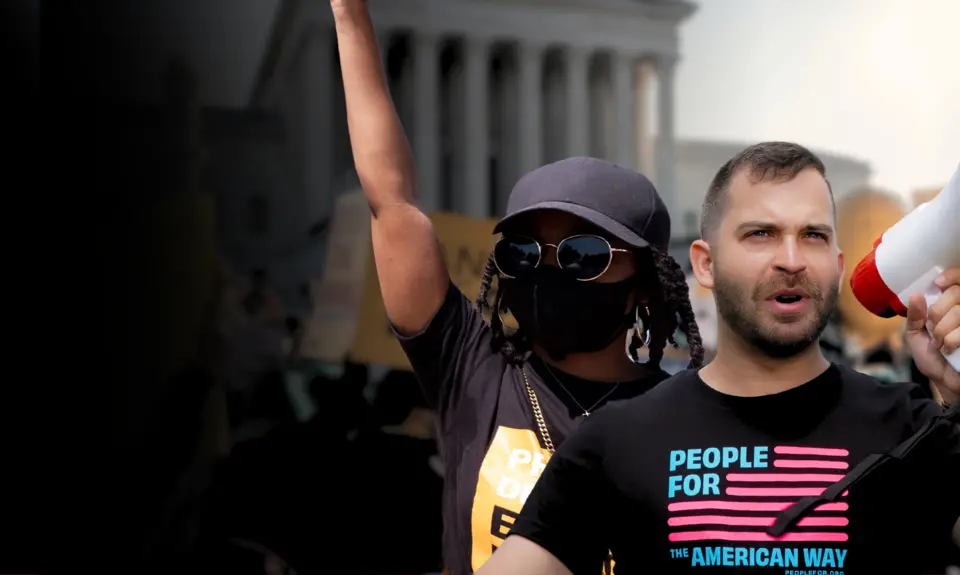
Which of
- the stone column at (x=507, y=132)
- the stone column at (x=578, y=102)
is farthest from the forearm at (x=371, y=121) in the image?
the stone column at (x=578, y=102)

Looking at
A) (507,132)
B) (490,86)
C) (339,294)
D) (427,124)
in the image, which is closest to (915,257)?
(339,294)

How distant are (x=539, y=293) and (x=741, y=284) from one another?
54 centimetres

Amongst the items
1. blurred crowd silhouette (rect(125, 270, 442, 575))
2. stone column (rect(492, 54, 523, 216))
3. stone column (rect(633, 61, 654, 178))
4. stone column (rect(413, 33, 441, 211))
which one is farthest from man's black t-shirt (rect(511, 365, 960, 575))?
stone column (rect(492, 54, 523, 216))

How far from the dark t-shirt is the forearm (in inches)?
8.7

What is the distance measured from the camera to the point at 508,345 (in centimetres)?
177

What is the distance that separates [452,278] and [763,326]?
3.35 m

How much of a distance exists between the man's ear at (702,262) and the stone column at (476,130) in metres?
6.04

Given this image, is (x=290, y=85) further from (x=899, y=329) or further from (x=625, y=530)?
(x=625, y=530)

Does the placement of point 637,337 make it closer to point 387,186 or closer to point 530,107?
point 387,186

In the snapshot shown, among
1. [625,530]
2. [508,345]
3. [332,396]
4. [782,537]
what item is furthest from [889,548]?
[332,396]

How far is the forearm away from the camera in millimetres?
1780

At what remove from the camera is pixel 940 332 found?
1.15 meters

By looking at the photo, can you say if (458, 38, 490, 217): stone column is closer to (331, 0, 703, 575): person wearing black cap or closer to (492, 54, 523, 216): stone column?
(492, 54, 523, 216): stone column

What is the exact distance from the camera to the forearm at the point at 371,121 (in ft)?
5.84
